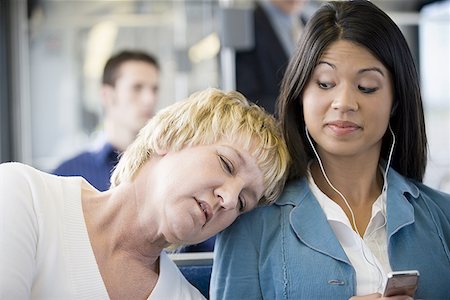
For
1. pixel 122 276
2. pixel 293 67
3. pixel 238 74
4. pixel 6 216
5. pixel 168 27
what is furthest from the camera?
pixel 168 27

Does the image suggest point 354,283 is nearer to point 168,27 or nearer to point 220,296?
point 220,296

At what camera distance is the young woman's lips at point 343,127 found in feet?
4.47

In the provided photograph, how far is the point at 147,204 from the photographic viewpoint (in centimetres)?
134

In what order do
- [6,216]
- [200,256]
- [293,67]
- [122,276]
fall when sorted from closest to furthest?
[6,216]
[122,276]
[293,67]
[200,256]

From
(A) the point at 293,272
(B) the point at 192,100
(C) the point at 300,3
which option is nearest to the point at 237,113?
(B) the point at 192,100

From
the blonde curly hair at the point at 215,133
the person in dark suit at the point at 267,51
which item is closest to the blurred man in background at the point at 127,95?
the person in dark suit at the point at 267,51

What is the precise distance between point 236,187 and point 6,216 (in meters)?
0.43

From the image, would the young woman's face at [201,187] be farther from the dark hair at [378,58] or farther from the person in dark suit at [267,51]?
the person in dark suit at [267,51]

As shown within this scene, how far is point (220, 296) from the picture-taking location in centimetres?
136

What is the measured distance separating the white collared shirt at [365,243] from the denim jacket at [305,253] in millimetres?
23

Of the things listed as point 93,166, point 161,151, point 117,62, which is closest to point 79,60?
point 117,62

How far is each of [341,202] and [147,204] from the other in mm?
417

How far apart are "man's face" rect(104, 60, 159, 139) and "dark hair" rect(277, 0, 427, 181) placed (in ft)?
6.28

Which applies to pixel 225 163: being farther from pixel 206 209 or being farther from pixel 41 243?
pixel 41 243
